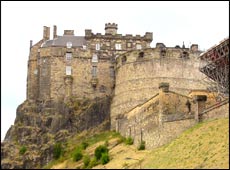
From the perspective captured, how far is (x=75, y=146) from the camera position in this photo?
2687 inches

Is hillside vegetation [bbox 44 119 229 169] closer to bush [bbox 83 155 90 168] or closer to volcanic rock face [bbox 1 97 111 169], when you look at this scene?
bush [bbox 83 155 90 168]

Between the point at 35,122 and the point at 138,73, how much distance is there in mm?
13869

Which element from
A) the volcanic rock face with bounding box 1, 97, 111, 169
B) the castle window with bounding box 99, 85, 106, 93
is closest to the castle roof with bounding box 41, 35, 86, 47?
the castle window with bounding box 99, 85, 106, 93

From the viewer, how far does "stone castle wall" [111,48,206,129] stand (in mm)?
72000

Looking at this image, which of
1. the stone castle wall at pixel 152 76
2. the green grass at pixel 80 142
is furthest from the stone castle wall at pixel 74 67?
the green grass at pixel 80 142

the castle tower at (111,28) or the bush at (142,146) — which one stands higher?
the castle tower at (111,28)

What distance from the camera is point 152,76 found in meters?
72.2

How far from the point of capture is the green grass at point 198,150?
1762 inches

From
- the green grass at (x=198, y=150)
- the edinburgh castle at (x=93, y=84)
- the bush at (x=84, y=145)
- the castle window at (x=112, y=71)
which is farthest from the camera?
the castle window at (x=112, y=71)

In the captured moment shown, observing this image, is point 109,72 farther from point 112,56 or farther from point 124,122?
point 124,122

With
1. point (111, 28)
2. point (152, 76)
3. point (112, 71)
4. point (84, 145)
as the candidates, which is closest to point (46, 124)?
point (84, 145)

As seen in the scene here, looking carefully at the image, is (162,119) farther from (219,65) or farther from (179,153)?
(219,65)

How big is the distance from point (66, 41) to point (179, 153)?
3471 centimetres

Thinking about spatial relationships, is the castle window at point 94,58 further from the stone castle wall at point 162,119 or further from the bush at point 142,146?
the bush at point 142,146
